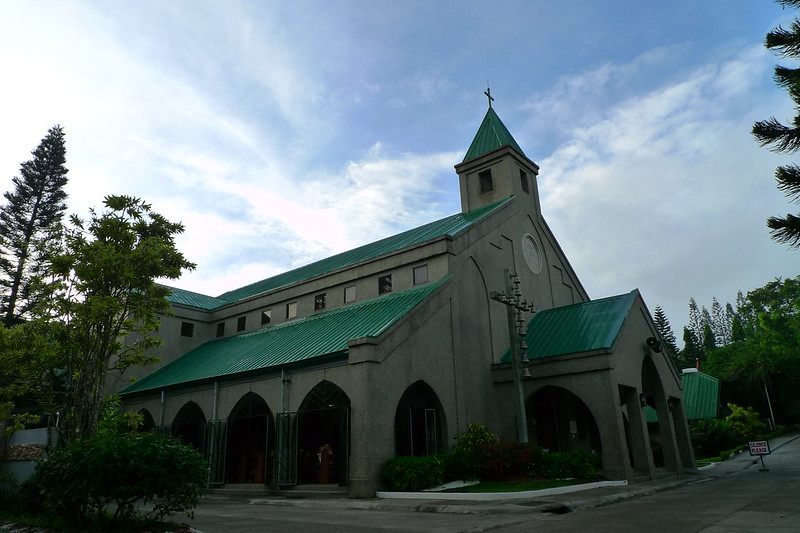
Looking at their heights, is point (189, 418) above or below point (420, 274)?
below

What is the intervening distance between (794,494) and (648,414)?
75.0 feet

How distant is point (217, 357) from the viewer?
30.8 m

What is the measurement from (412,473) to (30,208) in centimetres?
4215

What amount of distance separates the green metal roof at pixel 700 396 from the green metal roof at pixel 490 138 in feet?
79.5

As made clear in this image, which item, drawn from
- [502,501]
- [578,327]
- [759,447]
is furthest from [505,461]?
[759,447]

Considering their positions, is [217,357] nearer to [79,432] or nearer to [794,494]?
[79,432]

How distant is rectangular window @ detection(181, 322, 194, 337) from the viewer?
36688 mm

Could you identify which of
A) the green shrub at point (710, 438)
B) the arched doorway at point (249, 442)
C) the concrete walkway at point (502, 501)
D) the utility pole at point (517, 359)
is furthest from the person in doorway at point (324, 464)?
the green shrub at point (710, 438)

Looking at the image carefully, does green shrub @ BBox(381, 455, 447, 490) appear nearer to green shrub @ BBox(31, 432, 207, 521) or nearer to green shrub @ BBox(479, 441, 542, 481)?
green shrub @ BBox(479, 441, 542, 481)

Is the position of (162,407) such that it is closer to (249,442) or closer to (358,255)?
(249,442)

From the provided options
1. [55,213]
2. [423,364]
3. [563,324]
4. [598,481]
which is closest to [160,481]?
[423,364]

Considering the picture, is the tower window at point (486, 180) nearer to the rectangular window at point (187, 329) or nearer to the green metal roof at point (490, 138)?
the green metal roof at point (490, 138)

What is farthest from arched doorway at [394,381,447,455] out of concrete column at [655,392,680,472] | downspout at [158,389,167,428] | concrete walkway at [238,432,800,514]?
downspout at [158,389,167,428]

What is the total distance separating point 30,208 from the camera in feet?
146
